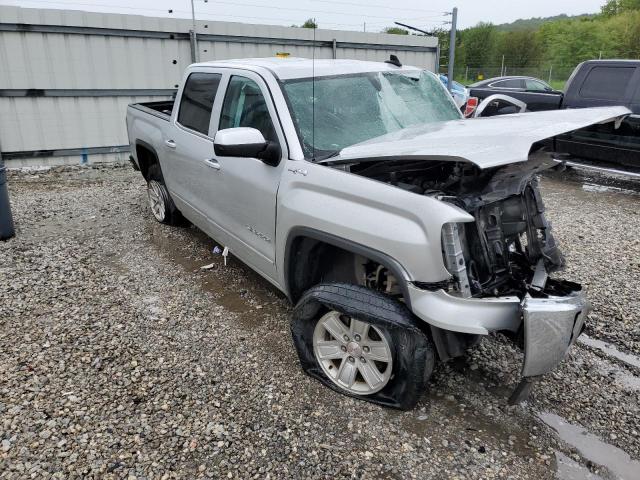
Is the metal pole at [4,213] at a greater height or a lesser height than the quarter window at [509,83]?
lesser

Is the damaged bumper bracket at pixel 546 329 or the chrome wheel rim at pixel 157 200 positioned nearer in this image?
the damaged bumper bracket at pixel 546 329

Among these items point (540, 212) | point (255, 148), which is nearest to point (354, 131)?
point (255, 148)

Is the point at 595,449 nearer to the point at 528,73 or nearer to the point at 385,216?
the point at 385,216

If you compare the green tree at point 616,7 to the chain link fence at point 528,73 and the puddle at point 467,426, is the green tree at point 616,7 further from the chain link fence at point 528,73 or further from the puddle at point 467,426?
the puddle at point 467,426

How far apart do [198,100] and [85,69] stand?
5.86m

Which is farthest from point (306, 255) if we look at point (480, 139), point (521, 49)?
point (521, 49)

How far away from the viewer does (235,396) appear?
9.89 ft

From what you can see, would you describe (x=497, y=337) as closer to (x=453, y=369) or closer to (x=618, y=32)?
(x=453, y=369)

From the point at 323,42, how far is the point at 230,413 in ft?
32.3

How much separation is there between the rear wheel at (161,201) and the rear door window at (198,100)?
3.52 feet

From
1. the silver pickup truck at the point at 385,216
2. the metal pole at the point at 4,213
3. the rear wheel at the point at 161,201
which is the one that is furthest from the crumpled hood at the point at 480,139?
the metal pole at the point at 4,213

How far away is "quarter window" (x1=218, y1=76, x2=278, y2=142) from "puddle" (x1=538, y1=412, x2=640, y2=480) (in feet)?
7.86

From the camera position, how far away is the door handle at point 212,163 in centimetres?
389

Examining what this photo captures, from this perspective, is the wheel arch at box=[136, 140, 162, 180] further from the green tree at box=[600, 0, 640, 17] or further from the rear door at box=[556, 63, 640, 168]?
the green tree at box=[600, 0, 640, 17]
